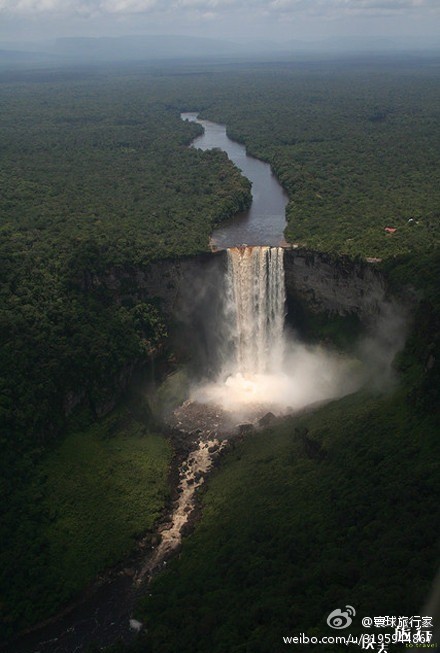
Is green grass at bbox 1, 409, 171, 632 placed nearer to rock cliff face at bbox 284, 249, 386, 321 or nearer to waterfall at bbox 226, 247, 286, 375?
waterfall at bbox 226, 247, 286, 375

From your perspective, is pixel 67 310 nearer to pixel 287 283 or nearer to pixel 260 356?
pixel 260 356

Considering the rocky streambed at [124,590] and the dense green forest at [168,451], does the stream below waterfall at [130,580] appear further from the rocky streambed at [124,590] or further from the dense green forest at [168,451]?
the dense green forest at [168,451]

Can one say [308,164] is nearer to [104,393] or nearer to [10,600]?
[104,393]

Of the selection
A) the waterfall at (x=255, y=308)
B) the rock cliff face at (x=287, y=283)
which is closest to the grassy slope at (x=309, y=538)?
the rock cliff face at (x=287, y=283)

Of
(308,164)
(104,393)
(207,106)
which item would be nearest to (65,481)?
(104,393)

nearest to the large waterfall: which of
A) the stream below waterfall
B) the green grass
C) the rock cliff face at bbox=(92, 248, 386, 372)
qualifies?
the rock cliff face at bbox=(92, 248, 386, 372)
